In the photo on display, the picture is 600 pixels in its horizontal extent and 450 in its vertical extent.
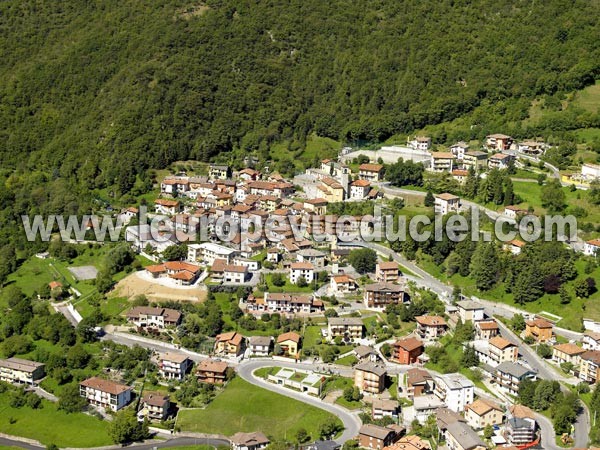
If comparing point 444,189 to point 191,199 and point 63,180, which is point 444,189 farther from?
point 63,180

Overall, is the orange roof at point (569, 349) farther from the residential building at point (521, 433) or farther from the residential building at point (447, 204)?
the residential building at point (447, 204)

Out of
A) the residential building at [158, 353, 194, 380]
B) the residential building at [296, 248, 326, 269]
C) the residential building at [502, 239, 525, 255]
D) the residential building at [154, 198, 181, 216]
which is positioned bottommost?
the residential building at [158, 353, 194, 380]

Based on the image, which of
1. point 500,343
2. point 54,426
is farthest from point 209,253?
point 500,343

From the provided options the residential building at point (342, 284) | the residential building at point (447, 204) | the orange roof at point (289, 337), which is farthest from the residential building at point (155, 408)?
the residential building at point (447, 204)

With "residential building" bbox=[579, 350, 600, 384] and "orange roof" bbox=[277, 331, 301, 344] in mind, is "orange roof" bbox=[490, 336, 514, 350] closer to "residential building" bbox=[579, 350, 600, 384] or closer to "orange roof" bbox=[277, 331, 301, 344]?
"residential building" bbox=[579, 350, 600, 384]

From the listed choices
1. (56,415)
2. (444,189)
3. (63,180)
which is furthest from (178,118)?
(56,415)

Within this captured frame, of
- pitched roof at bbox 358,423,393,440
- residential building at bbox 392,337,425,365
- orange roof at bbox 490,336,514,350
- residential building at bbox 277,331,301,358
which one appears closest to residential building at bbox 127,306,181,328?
residential building at bbox 277,331,301,358
